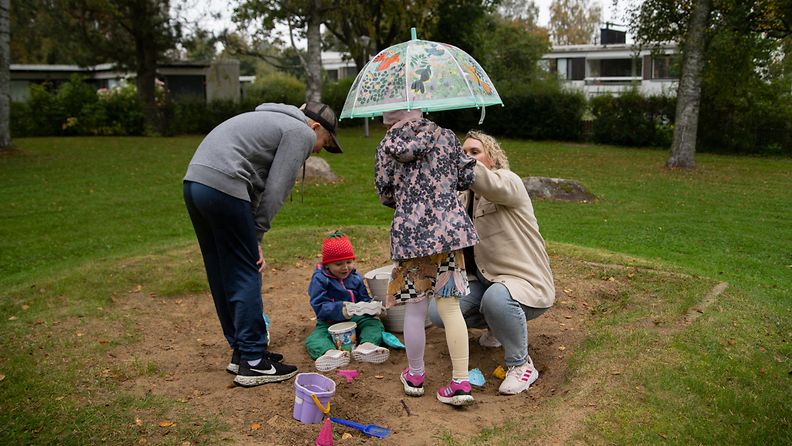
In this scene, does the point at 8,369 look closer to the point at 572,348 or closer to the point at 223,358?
the point at 223,358

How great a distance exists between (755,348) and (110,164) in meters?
17.7

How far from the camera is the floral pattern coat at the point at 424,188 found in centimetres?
371

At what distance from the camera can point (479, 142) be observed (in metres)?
4.24

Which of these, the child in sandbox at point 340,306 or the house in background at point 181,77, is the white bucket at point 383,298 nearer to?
the child in sandbox at point 340,306

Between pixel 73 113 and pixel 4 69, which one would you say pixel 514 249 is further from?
pixel 73 113

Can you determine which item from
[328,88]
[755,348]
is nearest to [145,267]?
[755,348]

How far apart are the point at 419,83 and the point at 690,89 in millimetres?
16539

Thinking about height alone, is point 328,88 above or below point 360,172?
above

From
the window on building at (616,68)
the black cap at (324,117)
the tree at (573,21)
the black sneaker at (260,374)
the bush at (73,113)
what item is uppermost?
the tree at (573,21)

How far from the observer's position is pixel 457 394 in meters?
3.93

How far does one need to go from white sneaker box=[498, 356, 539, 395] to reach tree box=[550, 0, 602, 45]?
83131mm

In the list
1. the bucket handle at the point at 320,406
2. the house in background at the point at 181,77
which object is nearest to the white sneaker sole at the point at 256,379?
the bucket handle at the point at 320,406

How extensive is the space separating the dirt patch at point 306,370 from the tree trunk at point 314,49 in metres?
15.4

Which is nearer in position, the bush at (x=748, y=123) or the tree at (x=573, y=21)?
the bush at (x=748, y=123)
